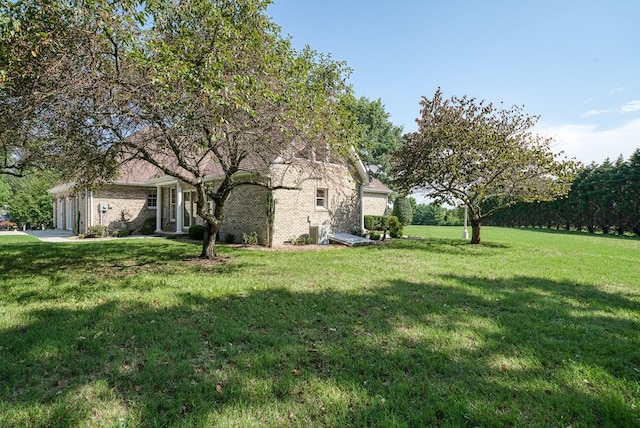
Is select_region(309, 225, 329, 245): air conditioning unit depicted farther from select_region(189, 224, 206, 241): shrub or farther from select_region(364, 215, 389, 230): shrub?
select_region(364, 215, 389, 230): shrub

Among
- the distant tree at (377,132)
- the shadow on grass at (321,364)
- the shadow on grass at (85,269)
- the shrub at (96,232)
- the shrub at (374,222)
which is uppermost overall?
the distant tree at (377,132)

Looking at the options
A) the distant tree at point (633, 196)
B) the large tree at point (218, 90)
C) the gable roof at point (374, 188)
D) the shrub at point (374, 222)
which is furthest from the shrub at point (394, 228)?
the distant tree at point (633, 196)

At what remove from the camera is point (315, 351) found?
4.04 m

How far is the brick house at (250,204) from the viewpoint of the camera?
50.8 ft

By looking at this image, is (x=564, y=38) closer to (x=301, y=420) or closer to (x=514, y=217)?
(x=301, y=420)

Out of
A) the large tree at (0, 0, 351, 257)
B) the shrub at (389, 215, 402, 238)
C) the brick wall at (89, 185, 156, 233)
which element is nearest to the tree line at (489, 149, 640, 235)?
the shrub at (389, 215, 402, 238)

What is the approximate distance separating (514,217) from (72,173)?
4233 centimetres

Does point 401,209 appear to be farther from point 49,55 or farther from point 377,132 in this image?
point 49,55

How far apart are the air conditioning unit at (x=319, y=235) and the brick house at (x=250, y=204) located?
0.05 meters

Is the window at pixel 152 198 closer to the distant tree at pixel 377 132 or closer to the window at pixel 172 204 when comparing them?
the window at pixel 172 204

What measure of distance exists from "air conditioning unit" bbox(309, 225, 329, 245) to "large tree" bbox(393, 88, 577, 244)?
448 cm

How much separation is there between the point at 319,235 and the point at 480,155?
25.2ft

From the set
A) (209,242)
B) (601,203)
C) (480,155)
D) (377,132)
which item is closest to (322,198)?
(480,155)

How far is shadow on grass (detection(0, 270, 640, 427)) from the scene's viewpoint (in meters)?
2.84
